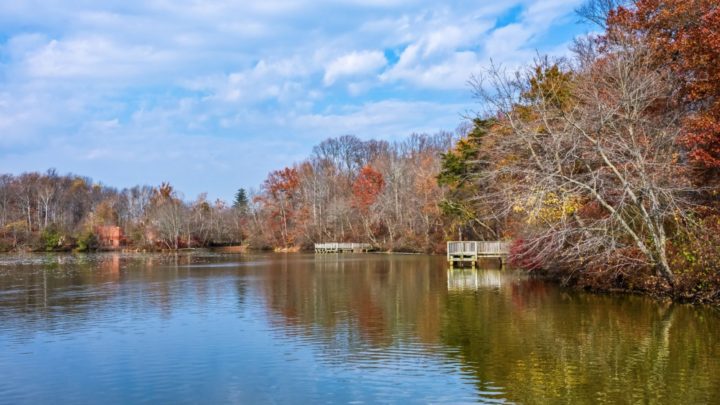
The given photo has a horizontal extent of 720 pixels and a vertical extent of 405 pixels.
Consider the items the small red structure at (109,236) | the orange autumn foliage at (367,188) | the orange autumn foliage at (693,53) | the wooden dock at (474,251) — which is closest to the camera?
the orange autumn foliage at (693,53)

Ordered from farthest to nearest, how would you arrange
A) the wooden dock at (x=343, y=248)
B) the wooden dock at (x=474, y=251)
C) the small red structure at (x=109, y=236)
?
the small red structure at (x=109, y=236)
the wooden dock at (x=343, y=248)
the wooden dock at (x=474, y=251)

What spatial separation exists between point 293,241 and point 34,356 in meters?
64.1

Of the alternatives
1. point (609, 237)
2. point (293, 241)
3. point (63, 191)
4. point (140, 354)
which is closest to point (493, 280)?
point (609, 237)

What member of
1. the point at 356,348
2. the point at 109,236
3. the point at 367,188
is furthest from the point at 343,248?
the point at 356,348

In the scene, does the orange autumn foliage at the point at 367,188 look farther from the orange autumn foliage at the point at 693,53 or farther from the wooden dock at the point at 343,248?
the orange autumn foliage at the point at 693,53

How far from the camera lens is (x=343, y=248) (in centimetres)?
6681

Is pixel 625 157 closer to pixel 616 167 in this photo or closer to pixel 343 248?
pixel 616 167

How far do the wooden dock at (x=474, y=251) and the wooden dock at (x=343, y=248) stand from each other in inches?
1102

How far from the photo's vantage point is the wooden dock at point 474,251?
3831cm

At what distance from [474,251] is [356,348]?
2603cm

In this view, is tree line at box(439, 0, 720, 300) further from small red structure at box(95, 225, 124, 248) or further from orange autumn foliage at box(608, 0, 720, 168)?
small red structure at box(95, 225, 124, 248)

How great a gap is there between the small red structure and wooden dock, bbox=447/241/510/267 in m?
57.9

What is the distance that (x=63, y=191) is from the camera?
101 metres

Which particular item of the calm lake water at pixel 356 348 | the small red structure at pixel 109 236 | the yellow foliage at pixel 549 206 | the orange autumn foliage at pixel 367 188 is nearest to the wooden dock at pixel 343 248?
the orange autumn foliage at pixel 367 188
